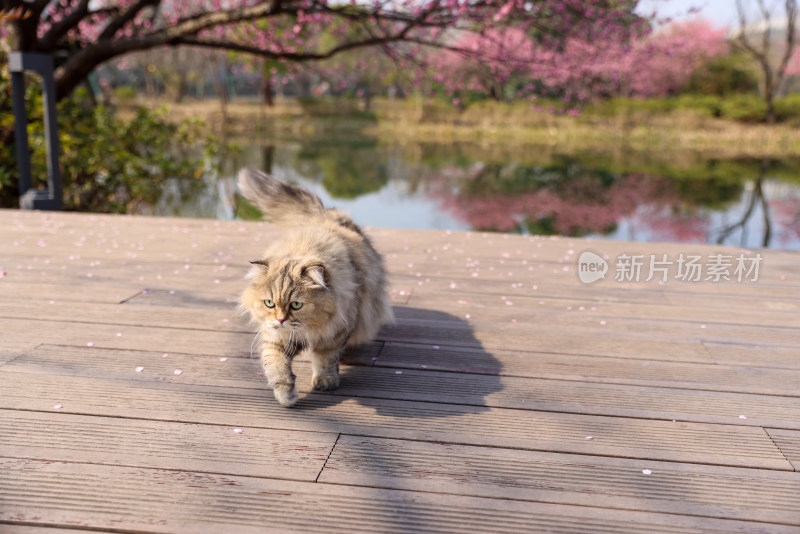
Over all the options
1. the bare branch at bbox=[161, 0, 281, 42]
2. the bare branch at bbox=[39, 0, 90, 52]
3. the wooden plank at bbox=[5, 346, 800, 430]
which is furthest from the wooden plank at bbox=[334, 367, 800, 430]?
the bare branch at bbox=[39, 0, 90, 52]

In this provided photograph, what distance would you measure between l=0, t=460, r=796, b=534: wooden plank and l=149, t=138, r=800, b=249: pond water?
14.9 feet

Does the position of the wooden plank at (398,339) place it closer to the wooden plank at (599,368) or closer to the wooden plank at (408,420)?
the wooden plank at (599,368)

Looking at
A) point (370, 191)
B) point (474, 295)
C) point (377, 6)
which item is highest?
point (377, 6)

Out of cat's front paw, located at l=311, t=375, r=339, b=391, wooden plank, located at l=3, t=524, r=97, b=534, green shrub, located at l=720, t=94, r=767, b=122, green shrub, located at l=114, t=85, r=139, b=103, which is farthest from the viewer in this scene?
green shrub, located at l=720, t=94, r=767, b=122

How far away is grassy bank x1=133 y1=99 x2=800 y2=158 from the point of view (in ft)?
52.0

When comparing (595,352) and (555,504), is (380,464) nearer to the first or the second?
(555,504)

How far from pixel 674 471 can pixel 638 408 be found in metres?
0.36

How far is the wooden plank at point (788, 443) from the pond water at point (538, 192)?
4.51 metres

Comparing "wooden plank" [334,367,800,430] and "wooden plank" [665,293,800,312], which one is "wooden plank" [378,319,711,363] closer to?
"wooden plank" [334,367,800,430]

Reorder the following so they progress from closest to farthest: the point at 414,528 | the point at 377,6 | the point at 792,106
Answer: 1. the point at 414,528
2. the point at 377,6
3. the point at 792,106

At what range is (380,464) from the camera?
5.17 ft

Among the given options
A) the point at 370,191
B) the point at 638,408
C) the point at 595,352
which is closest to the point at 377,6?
the point at 370,191

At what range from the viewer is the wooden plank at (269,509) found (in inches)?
52.6

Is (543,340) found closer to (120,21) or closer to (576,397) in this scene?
(576,397)
